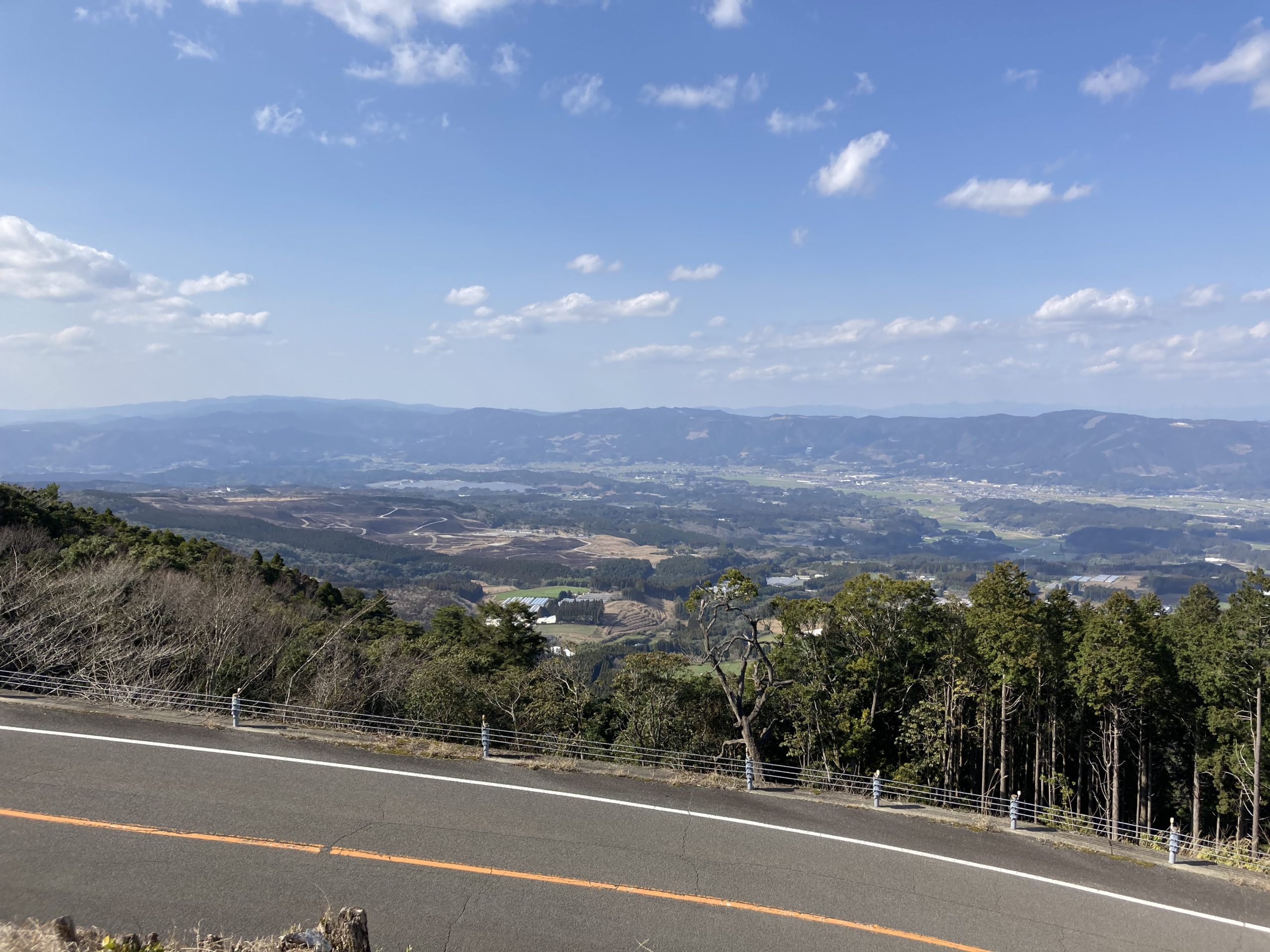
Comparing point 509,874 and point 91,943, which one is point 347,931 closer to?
point 91,943

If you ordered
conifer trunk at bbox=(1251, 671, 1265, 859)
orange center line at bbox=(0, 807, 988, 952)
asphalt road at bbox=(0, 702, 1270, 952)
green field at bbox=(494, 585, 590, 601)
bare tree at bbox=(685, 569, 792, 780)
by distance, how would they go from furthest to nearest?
green field at bbox=(494, 585, 590, 601)
conifer trunk at bbox=(1251, 671, 1265, 859)
bare tree at bbox=(685, 569, 792, 780)
orange center line at bbox=(0, 807, 988, 952)
asphalt road at bbox=(0, 702, 1270, 952)

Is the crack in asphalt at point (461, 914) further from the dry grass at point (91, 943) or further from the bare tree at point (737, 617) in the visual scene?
the bare tree at point (737, 617)

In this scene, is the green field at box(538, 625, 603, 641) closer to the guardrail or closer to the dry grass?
the guardrail

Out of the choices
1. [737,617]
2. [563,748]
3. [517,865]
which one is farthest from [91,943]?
[737,617]

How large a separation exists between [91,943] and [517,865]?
4.08m

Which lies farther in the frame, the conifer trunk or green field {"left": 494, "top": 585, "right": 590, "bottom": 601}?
green field {"left": 494, "top": 585, "right": 590, "bottom": 601}

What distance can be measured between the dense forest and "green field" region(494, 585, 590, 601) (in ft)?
260

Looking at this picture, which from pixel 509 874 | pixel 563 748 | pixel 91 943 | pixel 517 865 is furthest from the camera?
pixel 563 748

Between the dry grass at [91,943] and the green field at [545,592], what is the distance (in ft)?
312

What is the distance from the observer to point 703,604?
14914 millimetres

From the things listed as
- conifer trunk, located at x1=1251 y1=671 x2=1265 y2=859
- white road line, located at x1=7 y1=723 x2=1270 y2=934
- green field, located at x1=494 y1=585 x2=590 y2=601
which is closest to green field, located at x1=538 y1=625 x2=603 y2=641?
green field, located at x1=494 y1=585 x2=590 y2=601

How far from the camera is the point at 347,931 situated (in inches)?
211

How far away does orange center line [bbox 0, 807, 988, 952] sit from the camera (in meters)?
7.46

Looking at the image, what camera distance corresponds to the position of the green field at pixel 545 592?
104 m
